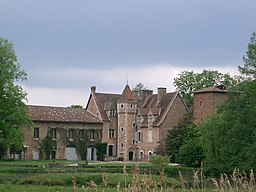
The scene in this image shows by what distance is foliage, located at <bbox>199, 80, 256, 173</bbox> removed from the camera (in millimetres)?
42844

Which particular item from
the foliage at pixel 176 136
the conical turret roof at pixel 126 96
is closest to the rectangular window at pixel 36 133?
the conical turret roof at pixel 126 96

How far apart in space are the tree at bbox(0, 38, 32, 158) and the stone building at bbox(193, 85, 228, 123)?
2170 cm

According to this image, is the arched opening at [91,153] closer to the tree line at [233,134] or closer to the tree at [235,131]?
the tree line at [233,134]

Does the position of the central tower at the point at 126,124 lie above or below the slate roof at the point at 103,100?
below

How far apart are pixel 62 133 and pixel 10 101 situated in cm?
1783

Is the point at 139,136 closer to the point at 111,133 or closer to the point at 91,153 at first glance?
the point at 111,133

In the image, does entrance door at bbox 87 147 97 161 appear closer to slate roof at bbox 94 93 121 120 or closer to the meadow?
slate roof at bbox 94 93 121 120

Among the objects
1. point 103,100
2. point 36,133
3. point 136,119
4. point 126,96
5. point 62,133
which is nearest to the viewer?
point 36,133

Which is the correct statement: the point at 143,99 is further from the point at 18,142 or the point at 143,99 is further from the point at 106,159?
the point at 18,142

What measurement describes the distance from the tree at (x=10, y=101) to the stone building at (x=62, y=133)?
42.4 feet

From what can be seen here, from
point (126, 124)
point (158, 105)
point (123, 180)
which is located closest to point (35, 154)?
point (126, 124)

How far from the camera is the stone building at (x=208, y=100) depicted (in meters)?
67.4

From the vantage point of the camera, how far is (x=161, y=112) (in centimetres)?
7344

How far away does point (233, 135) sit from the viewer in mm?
44719
